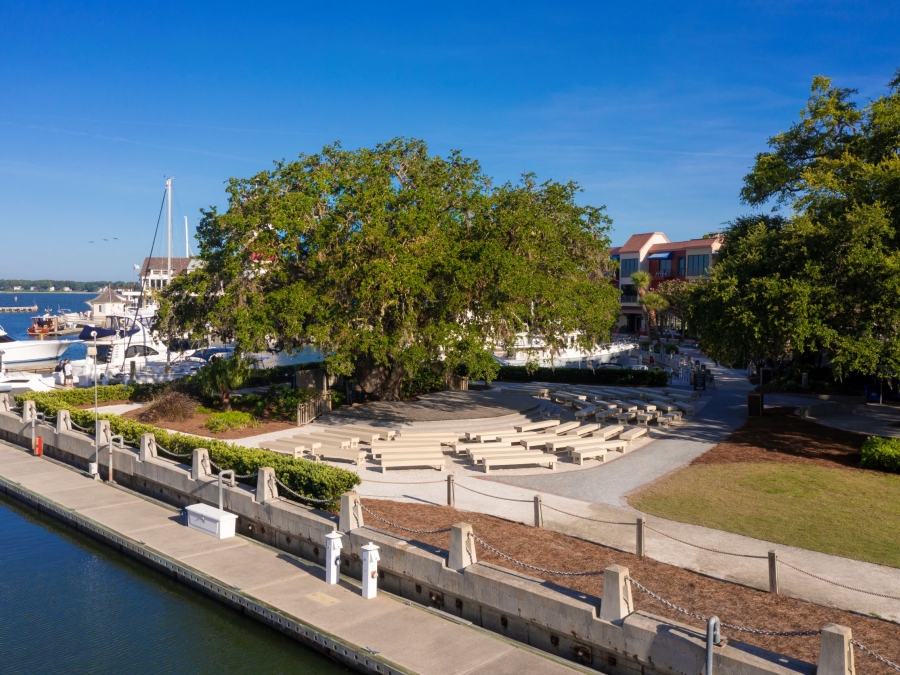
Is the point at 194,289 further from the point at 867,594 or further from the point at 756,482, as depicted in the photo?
the point at 867,594

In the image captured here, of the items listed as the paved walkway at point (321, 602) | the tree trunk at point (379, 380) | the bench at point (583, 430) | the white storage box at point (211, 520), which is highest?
the tree trunk at point (379, 380)

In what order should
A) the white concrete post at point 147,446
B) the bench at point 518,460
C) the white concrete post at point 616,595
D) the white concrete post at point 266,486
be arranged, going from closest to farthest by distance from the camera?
the white concrete post at point 616,595 → the white concrete post at point 266,486 → the white concrete post at point 147,446 → the bench at point 518,460

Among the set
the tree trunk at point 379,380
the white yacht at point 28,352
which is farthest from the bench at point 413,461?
the white yacht at point 28,352

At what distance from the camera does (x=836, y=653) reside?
8000mm

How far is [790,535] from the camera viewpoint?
48.9ft

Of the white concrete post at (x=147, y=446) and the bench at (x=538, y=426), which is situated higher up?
the white concrete post at (x=147, y=446)

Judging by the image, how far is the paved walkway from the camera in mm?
10570

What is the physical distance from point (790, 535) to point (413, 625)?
8425 mm

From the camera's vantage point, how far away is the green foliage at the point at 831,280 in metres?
21.5

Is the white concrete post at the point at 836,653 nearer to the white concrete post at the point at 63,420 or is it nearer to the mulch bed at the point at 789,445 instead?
the mulch bed at the point at 789,445

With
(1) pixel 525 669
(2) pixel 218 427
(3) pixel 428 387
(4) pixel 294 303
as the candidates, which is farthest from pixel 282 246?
(1) pixel 525 669

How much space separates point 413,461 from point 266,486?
556 centimetres

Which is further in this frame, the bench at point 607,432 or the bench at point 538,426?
the bench at point 538,426

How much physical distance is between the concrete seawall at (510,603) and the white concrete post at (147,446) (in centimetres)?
314
